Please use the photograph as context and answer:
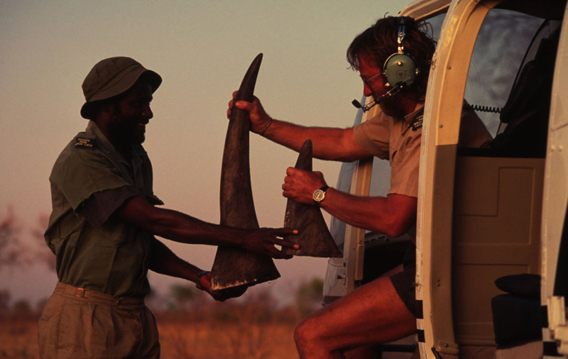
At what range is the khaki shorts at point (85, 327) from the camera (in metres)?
4.11

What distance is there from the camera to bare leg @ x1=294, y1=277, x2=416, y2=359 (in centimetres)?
400

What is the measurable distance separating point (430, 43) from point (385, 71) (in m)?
0.37

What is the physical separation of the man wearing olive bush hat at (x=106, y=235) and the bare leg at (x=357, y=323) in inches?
18.0

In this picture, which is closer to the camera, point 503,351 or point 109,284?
point 503,351

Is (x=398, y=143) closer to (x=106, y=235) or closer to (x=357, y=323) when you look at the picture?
(x=357, y=323)

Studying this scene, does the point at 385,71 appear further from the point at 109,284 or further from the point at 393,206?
the point at 109,284

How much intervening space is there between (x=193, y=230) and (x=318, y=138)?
1266 millimetres

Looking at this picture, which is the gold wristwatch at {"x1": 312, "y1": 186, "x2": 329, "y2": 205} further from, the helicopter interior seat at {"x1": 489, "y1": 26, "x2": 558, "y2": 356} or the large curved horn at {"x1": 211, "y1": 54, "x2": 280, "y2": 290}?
the helicopter interior seat at {"x1": 489, "y1": 26, "x2": 558, "y2": 356}

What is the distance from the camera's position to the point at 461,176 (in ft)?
12.9

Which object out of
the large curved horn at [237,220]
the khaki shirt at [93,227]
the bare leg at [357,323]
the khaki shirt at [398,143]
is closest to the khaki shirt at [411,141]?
the khaki shirt at [398,143]

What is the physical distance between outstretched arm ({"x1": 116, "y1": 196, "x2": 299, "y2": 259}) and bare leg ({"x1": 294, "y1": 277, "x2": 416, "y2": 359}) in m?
0.43

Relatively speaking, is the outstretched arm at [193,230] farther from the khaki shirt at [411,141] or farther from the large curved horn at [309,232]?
the khaki shirt at [411,141]

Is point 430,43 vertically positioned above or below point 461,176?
above

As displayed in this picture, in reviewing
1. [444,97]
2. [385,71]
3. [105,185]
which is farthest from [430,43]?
[105,185]
